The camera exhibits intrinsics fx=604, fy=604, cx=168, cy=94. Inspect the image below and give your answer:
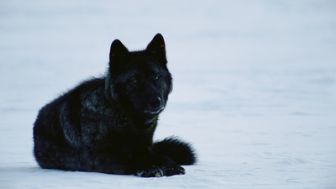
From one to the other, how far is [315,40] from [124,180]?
2824 centimetres

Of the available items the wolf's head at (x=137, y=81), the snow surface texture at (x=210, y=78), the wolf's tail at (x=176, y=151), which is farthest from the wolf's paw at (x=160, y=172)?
the wolf's tail at (x=176, y=151)

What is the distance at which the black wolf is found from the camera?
631cm

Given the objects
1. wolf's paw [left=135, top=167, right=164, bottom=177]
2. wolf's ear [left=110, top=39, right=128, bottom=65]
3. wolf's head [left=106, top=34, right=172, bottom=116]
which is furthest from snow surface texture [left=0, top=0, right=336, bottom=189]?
wolf's ear [left=110, top=39, right=128, bottom=65]

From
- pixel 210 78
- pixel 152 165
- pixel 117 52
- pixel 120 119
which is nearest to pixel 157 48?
pixel 117 52

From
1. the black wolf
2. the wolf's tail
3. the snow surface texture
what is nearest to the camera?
the black wolf

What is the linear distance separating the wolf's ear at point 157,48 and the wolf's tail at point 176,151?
1131mm

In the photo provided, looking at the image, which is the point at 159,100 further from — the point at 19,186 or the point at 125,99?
the point at 19,186

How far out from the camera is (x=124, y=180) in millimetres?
5926

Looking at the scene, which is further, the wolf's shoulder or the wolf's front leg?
the wolf's shoulder

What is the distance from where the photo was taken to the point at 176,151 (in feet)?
23.8

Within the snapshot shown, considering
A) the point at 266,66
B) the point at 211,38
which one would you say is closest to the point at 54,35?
the point at 211,38

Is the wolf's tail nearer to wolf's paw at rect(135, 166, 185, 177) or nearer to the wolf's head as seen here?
wolf's paw at rect(135, 166, 185, 177)

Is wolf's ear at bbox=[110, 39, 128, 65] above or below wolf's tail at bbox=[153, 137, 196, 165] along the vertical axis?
above

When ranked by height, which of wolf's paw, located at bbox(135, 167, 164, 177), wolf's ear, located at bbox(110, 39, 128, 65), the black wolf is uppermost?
wolf's ear, located at bbox(110, 39, 128, 65)
